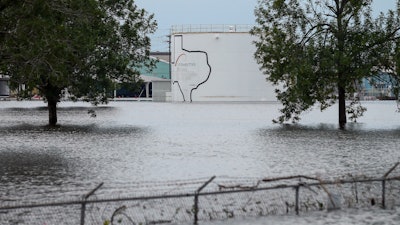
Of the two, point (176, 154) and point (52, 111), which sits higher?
point (52, 111)

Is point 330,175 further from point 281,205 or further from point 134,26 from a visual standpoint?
point 134,26

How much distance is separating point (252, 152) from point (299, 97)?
1418 cm

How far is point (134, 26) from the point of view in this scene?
145 feet

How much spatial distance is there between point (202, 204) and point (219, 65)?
84968mm

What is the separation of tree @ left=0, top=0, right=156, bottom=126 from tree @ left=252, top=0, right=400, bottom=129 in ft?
28.2

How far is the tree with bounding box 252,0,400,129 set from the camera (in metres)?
39.1

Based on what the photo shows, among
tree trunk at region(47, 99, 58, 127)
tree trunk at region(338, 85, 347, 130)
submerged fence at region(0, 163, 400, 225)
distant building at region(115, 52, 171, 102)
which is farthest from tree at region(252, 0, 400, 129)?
distant building at region(115, 52, 171, 102)

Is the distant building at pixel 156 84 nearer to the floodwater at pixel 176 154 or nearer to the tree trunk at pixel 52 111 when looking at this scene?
the tree trunk at pixel 52 111

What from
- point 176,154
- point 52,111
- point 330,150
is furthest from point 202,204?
point 52,111

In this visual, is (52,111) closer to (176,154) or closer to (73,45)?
(73,45)

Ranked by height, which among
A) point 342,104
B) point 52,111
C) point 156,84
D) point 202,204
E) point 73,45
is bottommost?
point 202,204

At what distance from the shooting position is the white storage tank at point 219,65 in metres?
98.8

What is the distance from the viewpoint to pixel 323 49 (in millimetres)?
39812

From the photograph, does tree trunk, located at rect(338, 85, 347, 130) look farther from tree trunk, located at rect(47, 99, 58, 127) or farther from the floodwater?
tree trunk, located at rect(47, 99, 58, 127)
